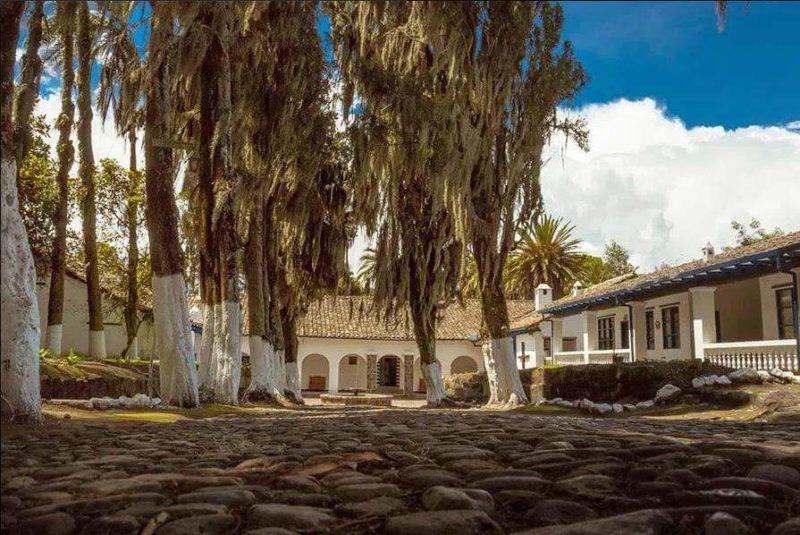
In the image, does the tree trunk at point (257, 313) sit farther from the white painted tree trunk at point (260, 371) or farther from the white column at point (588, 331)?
the white column at point (588, 331)

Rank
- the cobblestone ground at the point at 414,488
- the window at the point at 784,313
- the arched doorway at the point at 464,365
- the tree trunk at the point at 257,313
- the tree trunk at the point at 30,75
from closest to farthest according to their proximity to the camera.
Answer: the cobblestone ground at the point at 414,488
the tree trunk at the point at 30,75
the tree trunk at the point at 257,313
the window at the point at 784,313
the arched doorway at the point at 464,365

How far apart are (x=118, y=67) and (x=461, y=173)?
25.8 ft

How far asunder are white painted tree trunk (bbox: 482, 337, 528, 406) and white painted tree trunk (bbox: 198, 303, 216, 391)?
6521 millimetres

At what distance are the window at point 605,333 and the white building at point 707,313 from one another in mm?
43

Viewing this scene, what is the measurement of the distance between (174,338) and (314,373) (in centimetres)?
2879

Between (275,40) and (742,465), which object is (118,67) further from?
(742,465)

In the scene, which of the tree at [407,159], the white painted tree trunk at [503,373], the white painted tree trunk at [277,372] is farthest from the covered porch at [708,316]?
the white painted tree trunk at [277,372]

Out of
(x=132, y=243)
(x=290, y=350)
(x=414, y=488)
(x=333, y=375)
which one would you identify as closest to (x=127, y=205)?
(x=132, y=243)

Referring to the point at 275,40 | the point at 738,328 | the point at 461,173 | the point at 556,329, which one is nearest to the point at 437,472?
the point at 461,173

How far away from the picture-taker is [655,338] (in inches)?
1010

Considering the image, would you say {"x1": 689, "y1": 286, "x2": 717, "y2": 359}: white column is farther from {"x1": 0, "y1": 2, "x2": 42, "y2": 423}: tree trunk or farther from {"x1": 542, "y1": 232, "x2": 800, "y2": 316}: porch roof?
{"x1": 0, "y1": 2, "x2": 42, "y2": 423}: tree trunk

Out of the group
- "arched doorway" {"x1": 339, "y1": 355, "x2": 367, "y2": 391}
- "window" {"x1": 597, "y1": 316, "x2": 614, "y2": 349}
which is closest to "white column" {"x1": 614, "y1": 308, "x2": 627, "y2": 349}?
"window" {"x1": 597, "y1": 316, "x2": 614, "y2": 349}

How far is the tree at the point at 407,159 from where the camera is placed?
15602 mm

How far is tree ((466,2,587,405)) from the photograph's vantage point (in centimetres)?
1438
